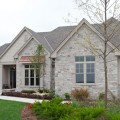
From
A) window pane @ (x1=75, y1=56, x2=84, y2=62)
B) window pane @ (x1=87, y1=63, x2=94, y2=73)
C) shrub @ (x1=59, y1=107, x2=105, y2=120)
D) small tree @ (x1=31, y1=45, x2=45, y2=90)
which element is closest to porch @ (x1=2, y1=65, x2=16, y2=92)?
small tree @ (x1=31, y1=45, x2=45, y2=90)

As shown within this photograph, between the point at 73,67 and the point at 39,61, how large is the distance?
4173mm

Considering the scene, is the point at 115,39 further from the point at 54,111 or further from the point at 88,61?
the point at 54,111

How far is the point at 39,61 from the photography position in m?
30.0

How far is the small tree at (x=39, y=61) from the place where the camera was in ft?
97.7

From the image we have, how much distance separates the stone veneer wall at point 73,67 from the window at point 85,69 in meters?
0.29

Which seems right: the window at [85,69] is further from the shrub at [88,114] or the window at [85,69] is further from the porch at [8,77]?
the shrub at [88,114]

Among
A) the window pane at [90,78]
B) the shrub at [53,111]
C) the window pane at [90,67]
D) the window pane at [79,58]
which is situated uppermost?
the window pane at [79,58]

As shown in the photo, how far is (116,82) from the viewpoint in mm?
25562

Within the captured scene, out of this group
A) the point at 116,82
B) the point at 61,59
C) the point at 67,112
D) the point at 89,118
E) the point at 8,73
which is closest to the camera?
the point at 89,118

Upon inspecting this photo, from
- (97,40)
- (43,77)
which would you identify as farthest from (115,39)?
(43,77)

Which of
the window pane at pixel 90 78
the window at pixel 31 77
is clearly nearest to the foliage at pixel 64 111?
the window pane at pixel 90 78

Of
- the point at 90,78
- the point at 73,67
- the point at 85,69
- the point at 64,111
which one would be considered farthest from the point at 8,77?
the point at 64,111

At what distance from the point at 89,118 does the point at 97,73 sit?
51.6 ft

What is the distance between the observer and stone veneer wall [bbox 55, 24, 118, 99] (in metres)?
25.8
